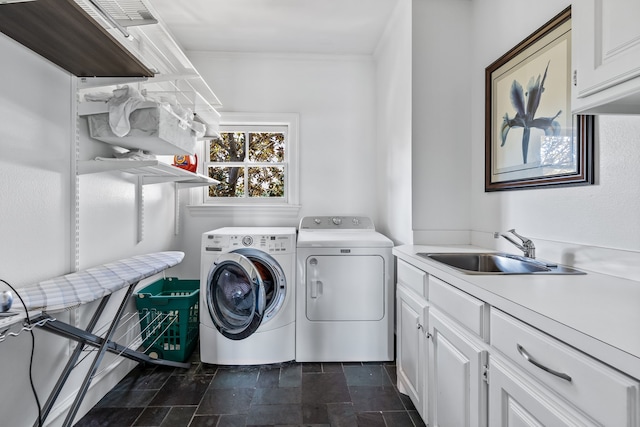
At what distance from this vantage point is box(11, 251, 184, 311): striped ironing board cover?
39.0 inches

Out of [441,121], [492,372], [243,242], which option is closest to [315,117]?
[441,121]

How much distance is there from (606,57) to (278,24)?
2.27m

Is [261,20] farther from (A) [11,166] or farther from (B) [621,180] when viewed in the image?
(B) [621,180]

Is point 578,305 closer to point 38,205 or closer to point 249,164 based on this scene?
point 38,205

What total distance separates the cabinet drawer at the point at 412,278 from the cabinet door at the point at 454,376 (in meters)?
0.13

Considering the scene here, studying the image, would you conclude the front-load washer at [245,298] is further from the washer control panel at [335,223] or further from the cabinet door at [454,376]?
the cabinet door at [454,376]

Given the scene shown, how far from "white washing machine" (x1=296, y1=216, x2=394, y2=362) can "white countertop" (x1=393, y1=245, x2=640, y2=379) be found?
0.96m

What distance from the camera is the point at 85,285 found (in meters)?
1.21

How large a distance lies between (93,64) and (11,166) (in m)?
0.57

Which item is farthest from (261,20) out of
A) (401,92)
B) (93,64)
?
(93,64)

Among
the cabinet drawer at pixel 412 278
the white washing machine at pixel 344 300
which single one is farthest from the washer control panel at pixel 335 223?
the cabinet drawer at pixel 412 278

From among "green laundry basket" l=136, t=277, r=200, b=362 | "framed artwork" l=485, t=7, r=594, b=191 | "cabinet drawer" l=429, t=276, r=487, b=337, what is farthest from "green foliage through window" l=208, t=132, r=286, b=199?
"cabinet drawer" l=429, t=276, r=487, b=337

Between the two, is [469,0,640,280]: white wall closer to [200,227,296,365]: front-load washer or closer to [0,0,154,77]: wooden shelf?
[200,227,296,365]: front-load washer

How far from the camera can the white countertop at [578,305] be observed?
0.59 m
